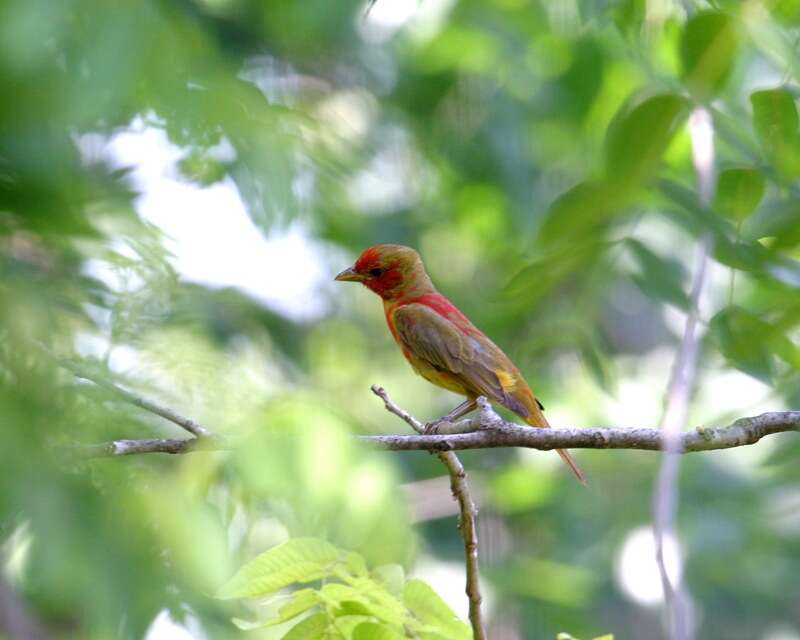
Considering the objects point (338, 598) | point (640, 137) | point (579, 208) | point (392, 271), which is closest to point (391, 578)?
point (338, 598)

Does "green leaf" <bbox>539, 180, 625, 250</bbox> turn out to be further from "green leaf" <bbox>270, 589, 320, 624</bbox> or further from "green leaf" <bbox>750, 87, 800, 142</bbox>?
"green leaf" <bbox>270, 589, 320, 624</bbox>

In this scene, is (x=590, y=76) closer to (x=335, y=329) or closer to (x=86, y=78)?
(x=86, y=78)

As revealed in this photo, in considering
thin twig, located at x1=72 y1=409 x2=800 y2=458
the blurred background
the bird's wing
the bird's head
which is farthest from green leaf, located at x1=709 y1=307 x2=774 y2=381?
the bird's head

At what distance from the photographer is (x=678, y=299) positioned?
243cm

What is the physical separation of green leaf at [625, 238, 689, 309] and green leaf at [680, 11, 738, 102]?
1.50 ft

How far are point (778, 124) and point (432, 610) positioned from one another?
1.18m

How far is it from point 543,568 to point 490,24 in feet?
10.1

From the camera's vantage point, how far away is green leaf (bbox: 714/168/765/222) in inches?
84.9

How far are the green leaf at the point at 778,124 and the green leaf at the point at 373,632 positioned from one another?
110 cm

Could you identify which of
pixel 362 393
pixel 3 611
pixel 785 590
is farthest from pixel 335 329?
pixel 3 611

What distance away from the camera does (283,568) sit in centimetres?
242

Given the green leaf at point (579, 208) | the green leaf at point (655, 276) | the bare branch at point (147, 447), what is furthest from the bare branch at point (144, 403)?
the green leaf at point (655, 276)

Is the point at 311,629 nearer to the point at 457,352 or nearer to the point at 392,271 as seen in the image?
the point at 457,352

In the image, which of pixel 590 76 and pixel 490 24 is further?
pixel 490 24
